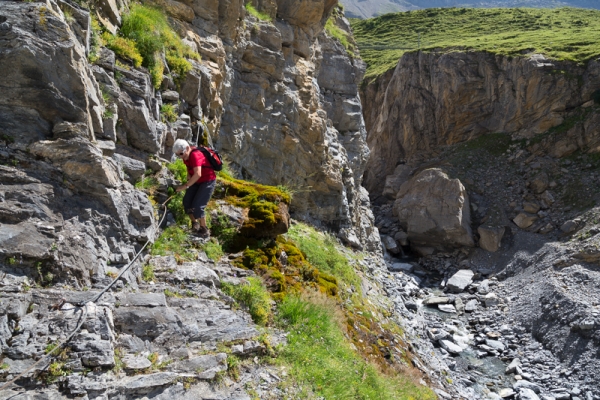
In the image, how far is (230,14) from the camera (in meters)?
15.4

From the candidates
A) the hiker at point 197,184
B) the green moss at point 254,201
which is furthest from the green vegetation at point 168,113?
the hiker at point 197,184

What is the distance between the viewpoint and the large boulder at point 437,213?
3253 centimetres

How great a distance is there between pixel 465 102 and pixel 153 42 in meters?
40.0

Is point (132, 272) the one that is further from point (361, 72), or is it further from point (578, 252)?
point (578, 252)

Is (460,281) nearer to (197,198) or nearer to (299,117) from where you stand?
(299,117)

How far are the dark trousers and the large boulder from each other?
27.6 m

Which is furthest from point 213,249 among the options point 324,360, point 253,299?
point 324,360

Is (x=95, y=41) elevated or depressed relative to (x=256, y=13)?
depressed

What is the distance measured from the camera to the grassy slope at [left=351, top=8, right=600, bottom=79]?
143 feet

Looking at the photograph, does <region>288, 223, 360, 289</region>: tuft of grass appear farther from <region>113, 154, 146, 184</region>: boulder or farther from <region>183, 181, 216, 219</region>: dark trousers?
<region>113, 154, 146, 184</region>: boulder

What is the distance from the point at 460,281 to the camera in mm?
27578

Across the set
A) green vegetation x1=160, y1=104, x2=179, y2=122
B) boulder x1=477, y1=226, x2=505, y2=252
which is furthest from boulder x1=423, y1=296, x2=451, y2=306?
green vegetation x1=160, y1=104, x2=179, y2=122

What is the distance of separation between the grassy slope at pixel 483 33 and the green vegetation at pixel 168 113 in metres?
41.4

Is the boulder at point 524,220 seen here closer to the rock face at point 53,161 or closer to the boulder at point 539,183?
the boulder at point 539,183
